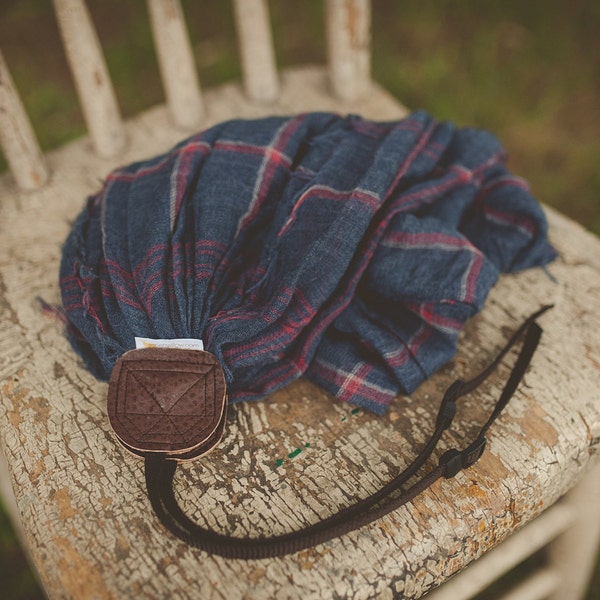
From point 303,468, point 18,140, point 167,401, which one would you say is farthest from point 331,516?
point 18,140

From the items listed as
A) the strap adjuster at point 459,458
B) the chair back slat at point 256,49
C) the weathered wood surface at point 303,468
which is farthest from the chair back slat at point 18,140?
the strap adjuster at point 459,458

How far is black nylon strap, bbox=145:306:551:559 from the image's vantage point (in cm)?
49

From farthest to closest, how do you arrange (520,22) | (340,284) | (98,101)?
(520,22) < (98,101) < (340,284)

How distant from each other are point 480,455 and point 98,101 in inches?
27.2

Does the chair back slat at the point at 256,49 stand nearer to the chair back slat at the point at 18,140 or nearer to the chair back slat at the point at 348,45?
the chair back slat at the point at 348,45

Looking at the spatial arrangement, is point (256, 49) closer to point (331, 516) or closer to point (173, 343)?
point (173, 343)

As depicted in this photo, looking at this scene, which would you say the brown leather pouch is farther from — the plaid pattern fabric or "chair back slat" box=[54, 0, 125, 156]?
"chair back slat" box=[54, 0, 125, 156]

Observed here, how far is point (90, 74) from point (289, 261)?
1.47ft

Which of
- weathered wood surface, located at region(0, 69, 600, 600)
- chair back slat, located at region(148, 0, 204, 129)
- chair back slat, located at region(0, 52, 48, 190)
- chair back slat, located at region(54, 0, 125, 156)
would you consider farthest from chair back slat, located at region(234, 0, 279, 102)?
weathered wood surface, located at region(0, 69, 600, 600)

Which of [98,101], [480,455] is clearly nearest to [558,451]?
[480,455]

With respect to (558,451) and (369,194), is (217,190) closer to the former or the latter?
(369,194)

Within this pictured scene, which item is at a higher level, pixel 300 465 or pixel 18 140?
pixel 18 140

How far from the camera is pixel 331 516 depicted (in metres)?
0.52

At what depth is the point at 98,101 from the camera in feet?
2.80
